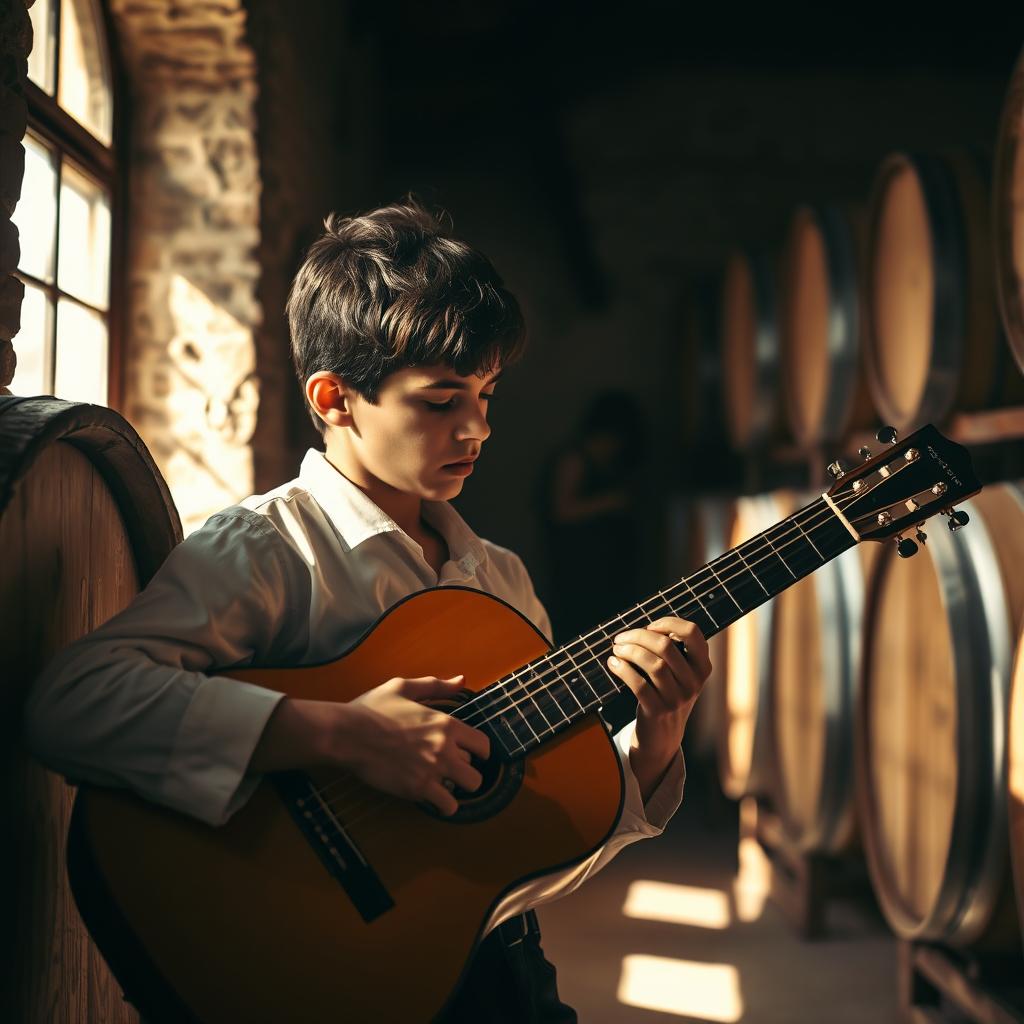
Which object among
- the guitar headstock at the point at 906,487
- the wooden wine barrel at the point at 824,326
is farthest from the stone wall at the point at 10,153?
the wooden wine barrel at the point at 824,326

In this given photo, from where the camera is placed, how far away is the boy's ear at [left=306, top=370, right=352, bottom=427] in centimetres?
121

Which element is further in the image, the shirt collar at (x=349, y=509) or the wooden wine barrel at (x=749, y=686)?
the wooden wine barrel at (x=749, y=686)

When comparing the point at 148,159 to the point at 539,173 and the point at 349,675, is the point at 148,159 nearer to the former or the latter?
the point at 349,675

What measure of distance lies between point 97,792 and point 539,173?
193 inches

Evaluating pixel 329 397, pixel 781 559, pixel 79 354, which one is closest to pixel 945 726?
pixel 781 559

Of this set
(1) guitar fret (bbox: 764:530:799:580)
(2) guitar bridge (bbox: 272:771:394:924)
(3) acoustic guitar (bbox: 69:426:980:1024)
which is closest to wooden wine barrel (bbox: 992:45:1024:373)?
(3) acoustic guitar (bbox: 69:426:980:1024)

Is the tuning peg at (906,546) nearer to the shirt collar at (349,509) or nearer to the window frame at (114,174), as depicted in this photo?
the shirt collar at (349,509)

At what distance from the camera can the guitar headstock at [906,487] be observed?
1.21 m

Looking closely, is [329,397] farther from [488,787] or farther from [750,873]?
[750,873]

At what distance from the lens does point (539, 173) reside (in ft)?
17.5

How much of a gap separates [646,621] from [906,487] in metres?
0.37

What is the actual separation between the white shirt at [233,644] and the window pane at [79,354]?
120 centimetres

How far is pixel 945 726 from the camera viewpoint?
1826 millimetres

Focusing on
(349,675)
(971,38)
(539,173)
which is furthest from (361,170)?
(349,675)
